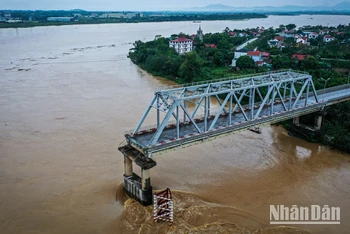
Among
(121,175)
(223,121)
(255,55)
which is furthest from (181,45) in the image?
(121,175)

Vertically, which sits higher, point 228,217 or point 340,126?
point 340,126

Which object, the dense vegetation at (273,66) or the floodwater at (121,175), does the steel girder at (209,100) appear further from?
the floodwater at (121,175)

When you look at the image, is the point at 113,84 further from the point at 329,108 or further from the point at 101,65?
the point at 329,108

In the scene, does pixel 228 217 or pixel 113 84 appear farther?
pixel 113 84

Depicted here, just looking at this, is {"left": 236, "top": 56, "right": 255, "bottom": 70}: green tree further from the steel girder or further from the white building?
the steel girder

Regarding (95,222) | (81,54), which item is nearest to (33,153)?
(95,222)

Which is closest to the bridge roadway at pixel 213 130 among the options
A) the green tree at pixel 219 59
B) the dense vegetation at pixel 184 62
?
the dense vegetation at pixel 184 62
